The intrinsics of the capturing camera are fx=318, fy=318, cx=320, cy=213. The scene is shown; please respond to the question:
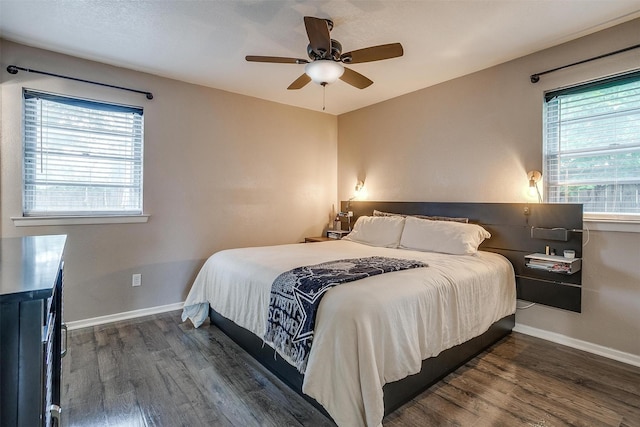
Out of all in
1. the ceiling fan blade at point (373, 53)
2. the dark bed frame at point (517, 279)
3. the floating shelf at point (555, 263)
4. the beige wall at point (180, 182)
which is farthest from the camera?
the beige wall at point (180, 182)

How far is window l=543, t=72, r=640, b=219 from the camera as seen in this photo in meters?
2.51

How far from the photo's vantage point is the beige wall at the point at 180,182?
9.59 ft

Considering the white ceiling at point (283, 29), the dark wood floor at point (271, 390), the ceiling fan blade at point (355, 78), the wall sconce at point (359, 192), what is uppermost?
the white ceiling at point (283, 29)

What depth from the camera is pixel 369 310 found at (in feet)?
5.45

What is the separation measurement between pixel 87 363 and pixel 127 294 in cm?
101

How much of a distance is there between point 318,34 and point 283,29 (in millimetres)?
649

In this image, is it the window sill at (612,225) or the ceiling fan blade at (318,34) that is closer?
the ceiling fan blade at (318,34)

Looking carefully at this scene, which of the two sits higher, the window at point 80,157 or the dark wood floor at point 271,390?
the window at point 80,157

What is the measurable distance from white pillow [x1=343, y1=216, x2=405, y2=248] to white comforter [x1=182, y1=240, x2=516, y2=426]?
0.44 m

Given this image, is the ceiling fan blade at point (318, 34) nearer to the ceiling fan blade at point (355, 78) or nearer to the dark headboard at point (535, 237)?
the ceiling fan blade at point (355, 78)

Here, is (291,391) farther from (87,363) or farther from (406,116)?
(406,116)

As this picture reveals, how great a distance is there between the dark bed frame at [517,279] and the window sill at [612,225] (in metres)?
0.11

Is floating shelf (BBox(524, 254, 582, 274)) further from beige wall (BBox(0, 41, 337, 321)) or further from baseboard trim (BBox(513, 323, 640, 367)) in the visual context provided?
beige wall (BBox(0, 41, 337, 321))

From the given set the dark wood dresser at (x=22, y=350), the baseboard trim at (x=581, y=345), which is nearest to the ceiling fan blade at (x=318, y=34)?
the dark wood dresser at (x=22, y=350)
